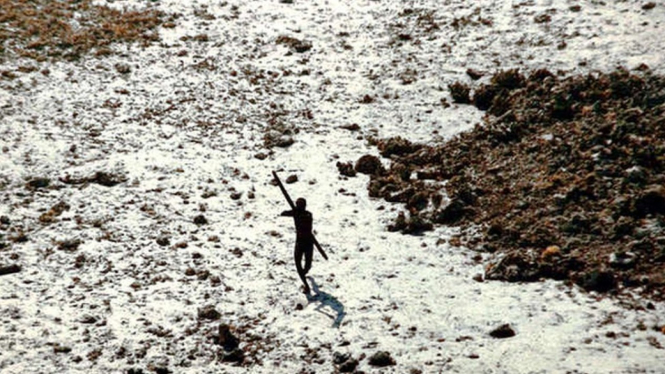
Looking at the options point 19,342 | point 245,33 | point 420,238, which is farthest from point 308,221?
point 245,33

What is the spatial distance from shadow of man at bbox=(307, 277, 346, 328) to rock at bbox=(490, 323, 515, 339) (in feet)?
9.34

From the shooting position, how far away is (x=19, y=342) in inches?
386

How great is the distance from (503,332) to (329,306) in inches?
136

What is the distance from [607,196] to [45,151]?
16511 millimetres

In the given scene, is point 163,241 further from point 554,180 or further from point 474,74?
point 474,74

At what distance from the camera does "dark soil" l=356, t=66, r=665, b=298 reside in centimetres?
1062

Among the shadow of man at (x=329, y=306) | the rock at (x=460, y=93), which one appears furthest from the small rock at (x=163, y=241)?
the rock at (x=460, y=93)

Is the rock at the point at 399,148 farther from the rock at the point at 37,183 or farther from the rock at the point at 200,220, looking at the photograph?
the rock at the point at 37,183

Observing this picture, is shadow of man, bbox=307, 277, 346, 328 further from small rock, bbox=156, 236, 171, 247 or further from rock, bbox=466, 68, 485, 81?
rock, bbox=466, 68, 485, 81

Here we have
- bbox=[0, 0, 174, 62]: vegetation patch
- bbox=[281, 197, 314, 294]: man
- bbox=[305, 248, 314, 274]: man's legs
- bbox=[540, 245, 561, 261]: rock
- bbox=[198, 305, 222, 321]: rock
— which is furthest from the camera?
bbox=[0, 0, 174, 62]: vegetation patch

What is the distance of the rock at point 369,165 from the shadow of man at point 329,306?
6.04 m

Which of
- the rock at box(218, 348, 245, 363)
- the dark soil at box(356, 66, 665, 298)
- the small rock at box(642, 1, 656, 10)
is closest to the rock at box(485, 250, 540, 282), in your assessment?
the dark soil at box(356, 66, 665, 298)

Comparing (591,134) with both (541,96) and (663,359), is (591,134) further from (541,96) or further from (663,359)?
(663,359)

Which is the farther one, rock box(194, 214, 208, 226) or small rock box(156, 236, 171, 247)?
rock box(194, 214, 208, 226)
